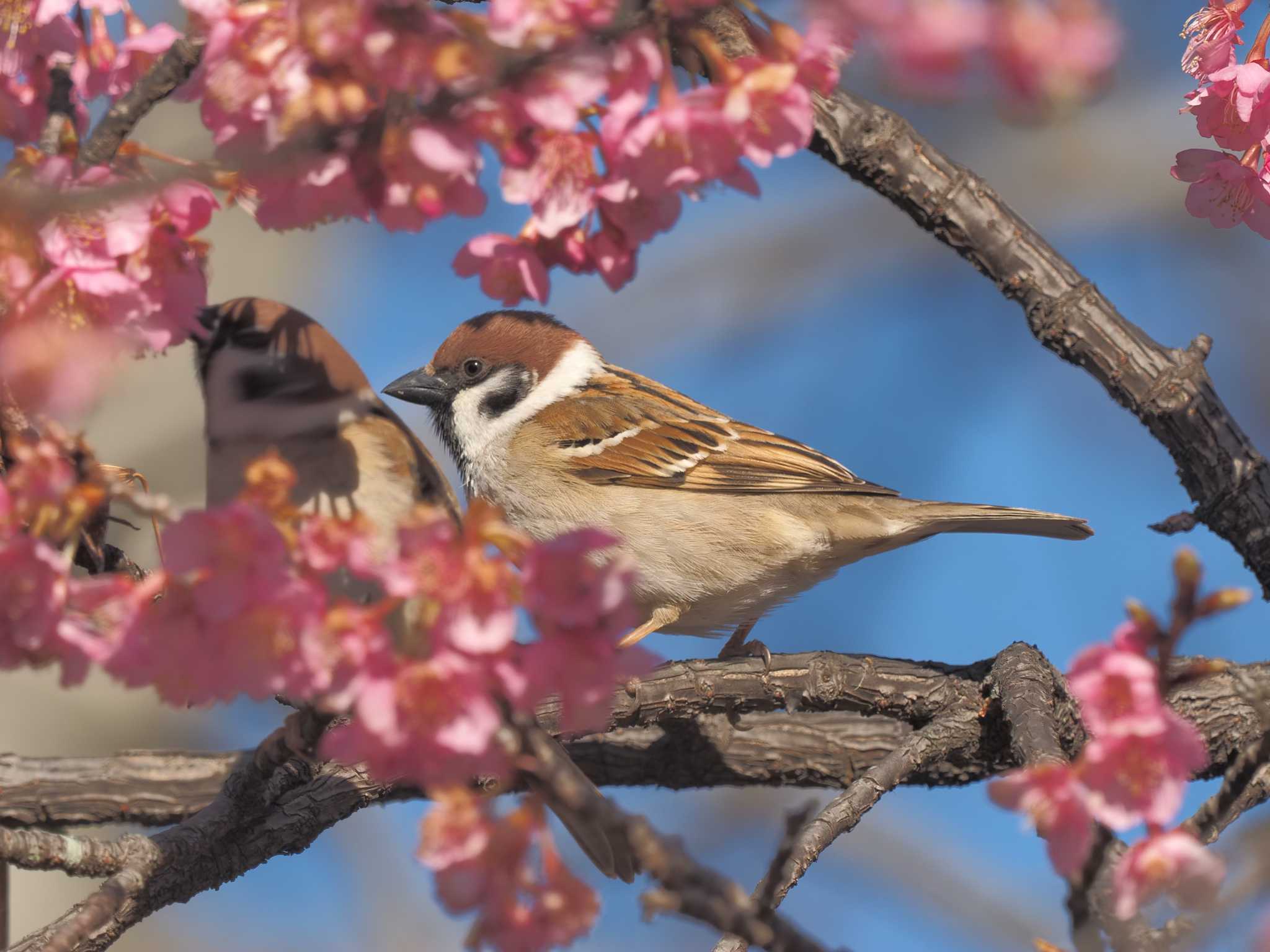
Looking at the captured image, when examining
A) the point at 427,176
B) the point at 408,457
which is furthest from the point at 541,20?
the point at 408,457

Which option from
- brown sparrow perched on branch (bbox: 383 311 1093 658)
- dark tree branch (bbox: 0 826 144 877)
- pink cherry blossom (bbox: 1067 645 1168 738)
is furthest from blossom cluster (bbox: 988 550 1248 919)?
brown sparrow perched on branch (bbox: 383 311 1093 658)

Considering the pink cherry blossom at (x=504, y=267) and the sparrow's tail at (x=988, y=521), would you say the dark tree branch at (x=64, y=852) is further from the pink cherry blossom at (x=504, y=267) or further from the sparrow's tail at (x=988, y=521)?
the sparrow's tail at (x=988, y=521)

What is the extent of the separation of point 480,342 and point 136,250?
90.5 inches

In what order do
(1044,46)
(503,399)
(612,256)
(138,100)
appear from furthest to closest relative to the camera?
(503,399) < (612,256) < (138,100) < (1044,46)

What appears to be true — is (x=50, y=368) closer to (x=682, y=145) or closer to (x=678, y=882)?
(x=682, y=145)

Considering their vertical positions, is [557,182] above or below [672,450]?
below

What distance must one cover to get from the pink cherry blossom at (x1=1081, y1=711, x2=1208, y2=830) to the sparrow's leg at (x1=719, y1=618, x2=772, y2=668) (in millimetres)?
2057

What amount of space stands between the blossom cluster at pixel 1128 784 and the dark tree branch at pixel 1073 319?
163 centimetres

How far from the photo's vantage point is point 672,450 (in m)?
3.87

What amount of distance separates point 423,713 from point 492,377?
2.72 meters

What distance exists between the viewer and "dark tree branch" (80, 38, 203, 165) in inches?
63.9

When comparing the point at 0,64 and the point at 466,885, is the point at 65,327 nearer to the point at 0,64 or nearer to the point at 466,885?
the point at 0,64

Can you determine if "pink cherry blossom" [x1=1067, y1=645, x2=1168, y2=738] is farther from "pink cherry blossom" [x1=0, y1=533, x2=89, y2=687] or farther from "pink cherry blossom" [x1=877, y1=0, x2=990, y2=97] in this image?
"pink cherry blossom" [x1=0, y1=533, x2=89, y2=687]

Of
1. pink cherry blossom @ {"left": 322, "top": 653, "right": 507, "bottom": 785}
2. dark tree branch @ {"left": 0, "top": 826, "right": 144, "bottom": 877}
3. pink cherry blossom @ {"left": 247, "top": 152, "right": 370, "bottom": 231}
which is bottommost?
dark tree branch @ {"left": 0, "top": 826, "right": 144, "bottom": 877}
